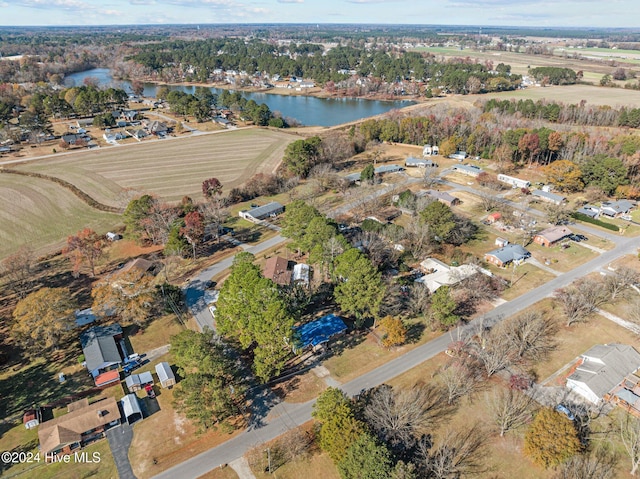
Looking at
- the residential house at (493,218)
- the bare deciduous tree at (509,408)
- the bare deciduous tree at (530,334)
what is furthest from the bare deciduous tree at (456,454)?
the residential house at (493,218)

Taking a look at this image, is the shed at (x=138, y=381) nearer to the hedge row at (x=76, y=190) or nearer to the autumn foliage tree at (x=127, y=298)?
the autumn foliage tree at (x=127, y=298)

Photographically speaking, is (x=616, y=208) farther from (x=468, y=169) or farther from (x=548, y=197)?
(x=468, y=169)

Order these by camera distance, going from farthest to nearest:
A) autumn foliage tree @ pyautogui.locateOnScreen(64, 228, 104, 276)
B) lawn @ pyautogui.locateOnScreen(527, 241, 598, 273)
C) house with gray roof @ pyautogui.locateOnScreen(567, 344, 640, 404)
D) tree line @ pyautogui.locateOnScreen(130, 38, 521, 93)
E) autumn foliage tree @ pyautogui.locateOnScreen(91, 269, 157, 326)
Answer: tree line @ pyautogui.locateOnScreen(130, 38, 521, 93) < lawn @ pyautogui.locateOnScreen(527, 241, 598, 273) < autumn foliage tree @ pyautogui.locateOnScreen(64, 228, 104, 276) < autumn foliage tree @ pyautogui.locateOnScreen(91, 269, 157, 326) < house with gray roof @ pyautogui.locateOnScreen(567, 344, 640, 404)

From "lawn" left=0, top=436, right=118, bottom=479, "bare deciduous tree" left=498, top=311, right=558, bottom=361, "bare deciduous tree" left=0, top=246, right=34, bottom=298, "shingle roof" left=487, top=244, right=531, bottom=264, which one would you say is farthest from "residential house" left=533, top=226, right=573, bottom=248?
"bare deciduous tree" left=0, top=246, right=34, bottom=298

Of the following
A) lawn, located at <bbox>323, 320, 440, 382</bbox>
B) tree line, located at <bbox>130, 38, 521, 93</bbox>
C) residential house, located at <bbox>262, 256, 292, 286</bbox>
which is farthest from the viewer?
tree line, located at <bbox>130, 38, 521, 93</bbox>

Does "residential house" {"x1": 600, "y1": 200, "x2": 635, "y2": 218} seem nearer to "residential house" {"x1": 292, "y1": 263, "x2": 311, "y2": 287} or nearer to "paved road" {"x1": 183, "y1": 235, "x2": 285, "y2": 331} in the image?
"residential house" {"x1": 292, "y1": 263, "x2": 311, "y2": 287}

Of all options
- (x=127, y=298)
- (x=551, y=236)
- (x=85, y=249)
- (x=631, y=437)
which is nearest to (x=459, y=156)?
(x=551, y=236)
